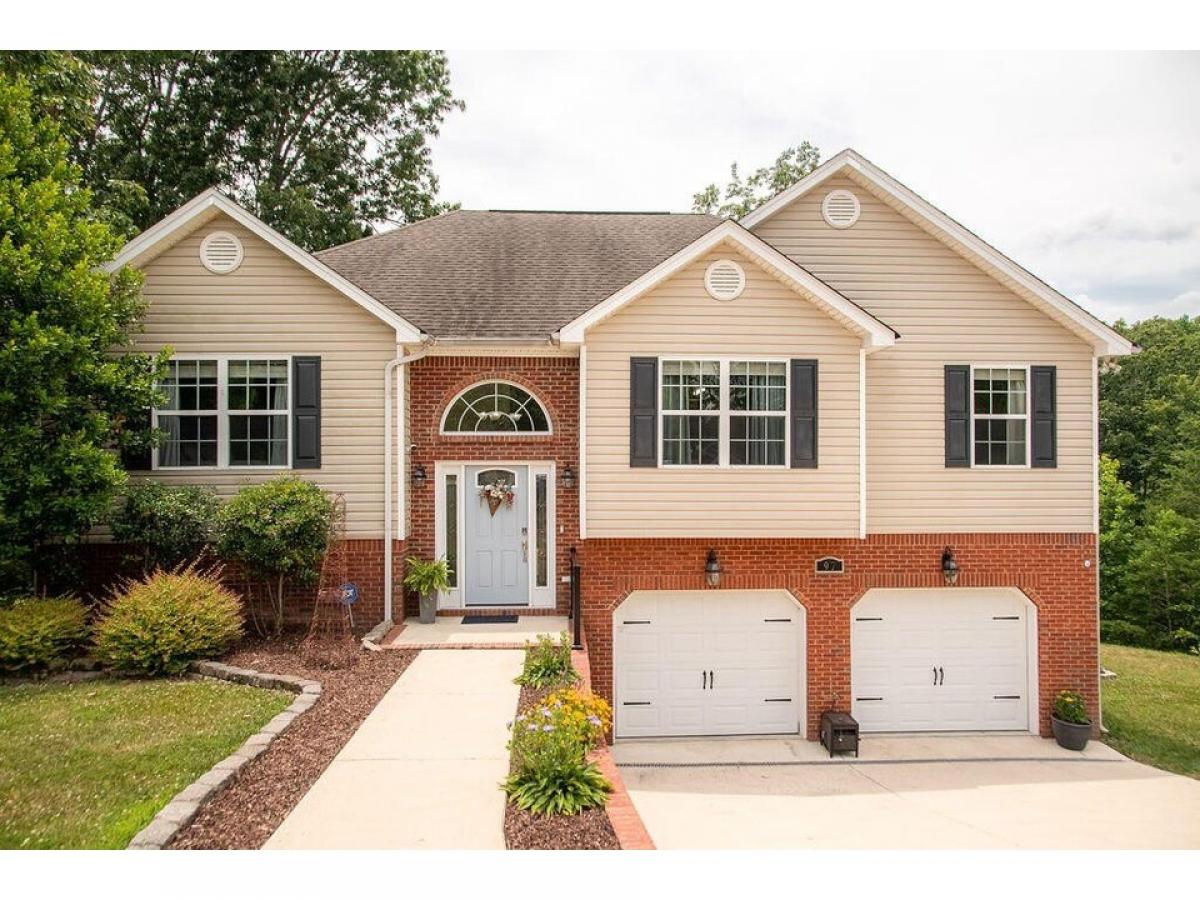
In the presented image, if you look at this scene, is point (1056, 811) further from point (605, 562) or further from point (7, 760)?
point (7, 760)

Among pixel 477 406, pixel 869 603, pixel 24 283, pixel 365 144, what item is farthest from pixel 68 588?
pixel 365 144

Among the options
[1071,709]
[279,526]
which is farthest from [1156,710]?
[279,526]

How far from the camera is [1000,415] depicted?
383 inches

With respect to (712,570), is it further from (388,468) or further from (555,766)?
(555,766)

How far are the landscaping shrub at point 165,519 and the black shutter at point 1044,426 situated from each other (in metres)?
11.2

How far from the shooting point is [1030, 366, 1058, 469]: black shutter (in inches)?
380

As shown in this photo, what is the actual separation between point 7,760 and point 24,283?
4877 millimetres

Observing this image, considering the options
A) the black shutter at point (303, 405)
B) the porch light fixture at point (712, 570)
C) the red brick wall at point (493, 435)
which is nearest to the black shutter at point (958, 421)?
the porch light fixture at point (712, 570)

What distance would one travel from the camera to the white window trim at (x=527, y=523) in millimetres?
9742

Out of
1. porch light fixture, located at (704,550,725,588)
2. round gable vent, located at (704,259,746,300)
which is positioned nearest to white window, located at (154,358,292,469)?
round gable vent, located at (704,259,746,300)

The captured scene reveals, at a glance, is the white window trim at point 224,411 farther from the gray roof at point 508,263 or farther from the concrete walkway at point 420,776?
the concrete walkway at point 420,776

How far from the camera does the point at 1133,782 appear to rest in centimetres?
846

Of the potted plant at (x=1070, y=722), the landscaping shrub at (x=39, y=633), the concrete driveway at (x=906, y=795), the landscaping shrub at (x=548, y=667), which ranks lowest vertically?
the concrete driveway at (x=906, y=795)

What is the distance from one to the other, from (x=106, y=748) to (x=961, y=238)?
1149 cm
